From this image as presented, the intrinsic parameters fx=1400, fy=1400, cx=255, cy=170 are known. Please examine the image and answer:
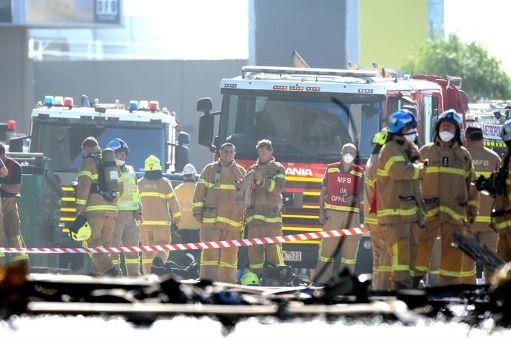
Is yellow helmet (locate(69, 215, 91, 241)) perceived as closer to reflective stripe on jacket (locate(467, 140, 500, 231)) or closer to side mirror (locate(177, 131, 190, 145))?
side mirror (locate(177, 131, 190, 145))

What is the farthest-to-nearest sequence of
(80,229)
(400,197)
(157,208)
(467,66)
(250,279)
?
1. (467,66)
2. (157,208)
3. (80,229)
4. (250,279)
5. (400,197)

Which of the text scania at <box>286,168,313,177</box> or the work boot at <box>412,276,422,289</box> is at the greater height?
the text scania at <box>286,168,313,177</box>

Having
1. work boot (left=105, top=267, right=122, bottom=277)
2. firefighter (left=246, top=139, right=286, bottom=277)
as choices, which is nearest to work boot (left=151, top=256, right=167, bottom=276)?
work boot (left=105, top=267, right=122, bottom=277)

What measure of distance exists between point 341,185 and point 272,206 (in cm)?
81

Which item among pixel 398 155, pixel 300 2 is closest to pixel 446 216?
pixel 398 155

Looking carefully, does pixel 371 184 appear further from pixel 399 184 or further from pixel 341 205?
pixel 341 205

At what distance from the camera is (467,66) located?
56.1m

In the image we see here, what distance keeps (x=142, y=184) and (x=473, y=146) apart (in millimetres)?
4787

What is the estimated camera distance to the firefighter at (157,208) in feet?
53.5

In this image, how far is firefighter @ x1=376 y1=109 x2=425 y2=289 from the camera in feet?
36.0

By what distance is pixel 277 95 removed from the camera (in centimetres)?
1596

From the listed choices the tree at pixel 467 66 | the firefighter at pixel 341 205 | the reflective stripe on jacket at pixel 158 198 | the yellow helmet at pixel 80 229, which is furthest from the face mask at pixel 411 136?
the tree at pixel 467 66

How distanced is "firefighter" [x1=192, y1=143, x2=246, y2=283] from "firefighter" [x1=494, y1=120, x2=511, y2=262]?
454cm

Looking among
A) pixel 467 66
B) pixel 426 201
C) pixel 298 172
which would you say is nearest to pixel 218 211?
pixel 298 172
